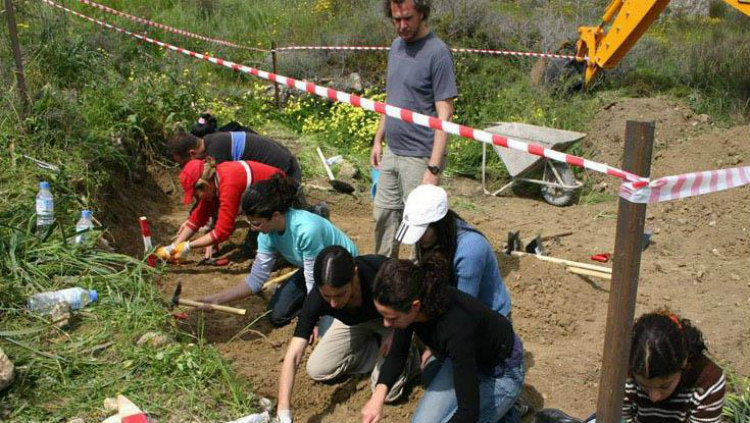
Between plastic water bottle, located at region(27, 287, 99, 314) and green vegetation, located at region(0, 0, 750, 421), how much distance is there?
66 millimetres

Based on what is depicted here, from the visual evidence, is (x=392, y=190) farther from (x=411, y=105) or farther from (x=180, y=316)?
(x=180, y=316)

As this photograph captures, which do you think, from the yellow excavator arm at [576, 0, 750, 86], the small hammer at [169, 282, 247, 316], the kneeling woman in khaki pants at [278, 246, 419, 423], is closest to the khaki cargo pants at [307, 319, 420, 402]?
the kneeling woman in khaki pants at [278, 246, 419, 423]

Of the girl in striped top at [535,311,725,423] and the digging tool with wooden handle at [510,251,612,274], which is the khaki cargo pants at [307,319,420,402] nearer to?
the girl in striped top at [535,311,725,423]

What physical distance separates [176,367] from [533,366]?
2052 millimetres

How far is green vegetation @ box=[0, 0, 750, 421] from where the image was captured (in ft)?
11.5

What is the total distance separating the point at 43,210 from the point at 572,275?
3.60m

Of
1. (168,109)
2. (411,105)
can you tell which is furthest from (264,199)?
(168,109)

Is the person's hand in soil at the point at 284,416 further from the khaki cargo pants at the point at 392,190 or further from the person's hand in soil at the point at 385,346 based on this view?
the khaki cargo pants at the point at 392,190

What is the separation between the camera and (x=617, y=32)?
829 centimetres

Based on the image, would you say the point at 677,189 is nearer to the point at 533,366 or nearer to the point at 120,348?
the point at 533,366

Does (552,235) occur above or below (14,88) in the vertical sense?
below

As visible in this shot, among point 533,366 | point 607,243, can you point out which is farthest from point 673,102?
point 533,366

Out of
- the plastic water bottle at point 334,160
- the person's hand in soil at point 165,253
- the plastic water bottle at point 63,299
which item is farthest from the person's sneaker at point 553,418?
the plastic water bottle at point 334,160

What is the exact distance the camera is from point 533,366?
4.33m
